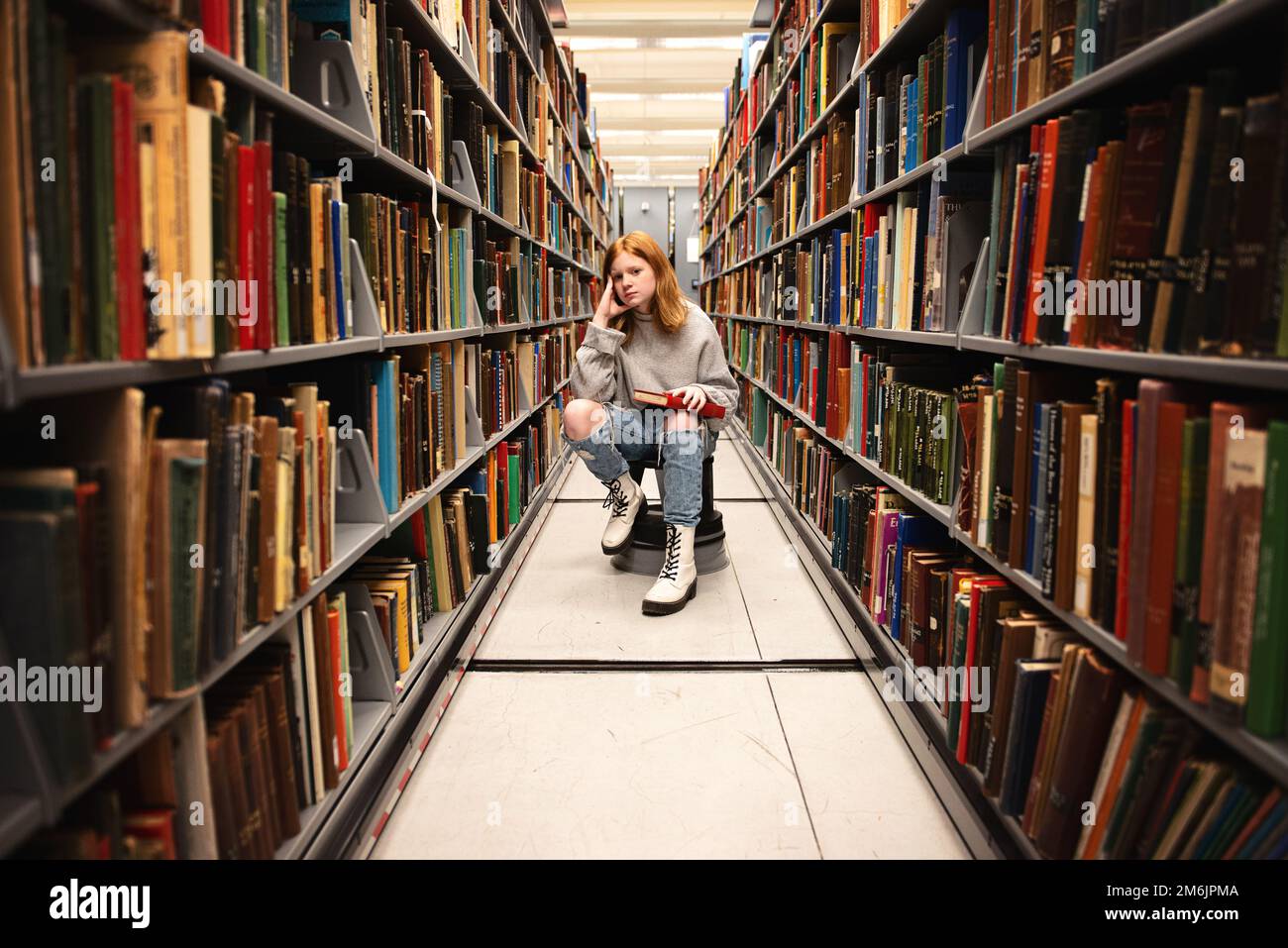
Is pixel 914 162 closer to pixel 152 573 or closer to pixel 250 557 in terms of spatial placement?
pixel 250 557

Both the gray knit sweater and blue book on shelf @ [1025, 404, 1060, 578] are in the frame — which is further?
the gray knit sweater

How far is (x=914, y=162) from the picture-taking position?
78.1 inches

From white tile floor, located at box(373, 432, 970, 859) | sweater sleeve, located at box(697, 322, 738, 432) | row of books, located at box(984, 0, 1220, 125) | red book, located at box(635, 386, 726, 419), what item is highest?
row of books, located at box(984, 0, 1220, 125)

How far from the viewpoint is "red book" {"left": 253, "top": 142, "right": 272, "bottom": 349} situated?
3.55 feet

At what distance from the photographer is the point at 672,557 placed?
2514mm

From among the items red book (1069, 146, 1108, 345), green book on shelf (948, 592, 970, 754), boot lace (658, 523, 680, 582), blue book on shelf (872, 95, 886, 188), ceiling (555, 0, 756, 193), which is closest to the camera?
red book (1069, 146, 1108, 345)

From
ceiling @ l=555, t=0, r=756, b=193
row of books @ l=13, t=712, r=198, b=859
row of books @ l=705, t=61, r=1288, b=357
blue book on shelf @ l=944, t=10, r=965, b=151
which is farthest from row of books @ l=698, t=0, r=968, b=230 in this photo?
ceiling @ l=555, t=0, r=756, b=193

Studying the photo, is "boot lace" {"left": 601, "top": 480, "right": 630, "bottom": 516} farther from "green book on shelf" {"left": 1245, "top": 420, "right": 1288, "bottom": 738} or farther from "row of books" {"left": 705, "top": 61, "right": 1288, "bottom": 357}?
"green book on shelf" {"left": 1245, "top": 420, "right": 1288, "bottom": 738}

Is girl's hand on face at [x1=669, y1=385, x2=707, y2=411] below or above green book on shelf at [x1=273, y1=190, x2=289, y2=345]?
below

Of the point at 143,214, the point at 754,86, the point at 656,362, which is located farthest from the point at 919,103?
the point at 754,86

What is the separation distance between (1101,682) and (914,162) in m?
1.36

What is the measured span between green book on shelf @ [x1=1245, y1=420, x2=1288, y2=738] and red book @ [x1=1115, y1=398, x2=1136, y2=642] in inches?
8.3

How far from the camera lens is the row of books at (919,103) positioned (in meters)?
1.72

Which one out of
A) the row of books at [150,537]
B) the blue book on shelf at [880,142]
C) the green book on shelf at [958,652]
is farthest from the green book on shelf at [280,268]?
the blue book on shelf at [880,142]
